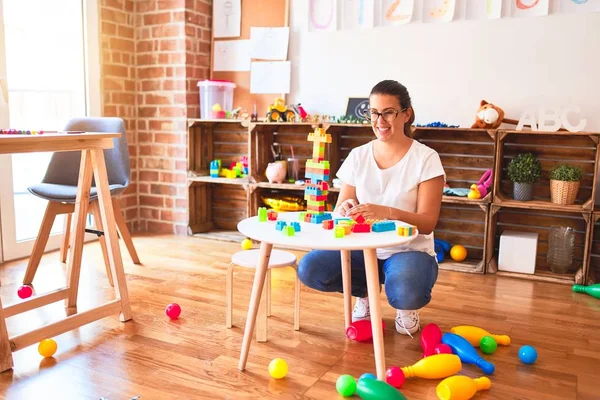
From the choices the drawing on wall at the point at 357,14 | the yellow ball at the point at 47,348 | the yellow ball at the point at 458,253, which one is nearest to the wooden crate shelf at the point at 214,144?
the drawing on wall at the point at 357,14

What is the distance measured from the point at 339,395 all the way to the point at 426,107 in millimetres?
2390

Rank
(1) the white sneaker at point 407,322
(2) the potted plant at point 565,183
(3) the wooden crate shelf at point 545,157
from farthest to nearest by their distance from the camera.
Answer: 1. (3) the wooden crate shelf at point 545,157
2. (2) the potted plant at point 565,183
3. (1) the white sneaker at point 407,322

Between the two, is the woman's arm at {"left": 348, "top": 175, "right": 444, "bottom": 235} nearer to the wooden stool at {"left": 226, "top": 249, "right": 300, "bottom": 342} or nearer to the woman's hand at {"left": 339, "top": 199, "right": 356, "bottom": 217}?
the woman's hand at {"left": 339, "top": 199, "right": 356, "bottom": 217}

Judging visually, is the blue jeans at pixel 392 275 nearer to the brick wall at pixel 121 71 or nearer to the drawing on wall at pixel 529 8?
the drawing on wall at pixel 529 8

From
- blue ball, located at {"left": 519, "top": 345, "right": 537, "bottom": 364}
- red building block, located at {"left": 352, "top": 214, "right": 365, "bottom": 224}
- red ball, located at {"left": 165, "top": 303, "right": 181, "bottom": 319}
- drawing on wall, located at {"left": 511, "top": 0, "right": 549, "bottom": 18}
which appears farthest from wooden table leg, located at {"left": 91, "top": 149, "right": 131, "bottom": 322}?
drawing on wall, located at {"left": 511, "top": 0, "right": 549, "bottom": 18}

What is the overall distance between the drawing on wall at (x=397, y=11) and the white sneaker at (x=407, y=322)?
214 cm

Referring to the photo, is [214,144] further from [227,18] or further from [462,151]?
[462,151]

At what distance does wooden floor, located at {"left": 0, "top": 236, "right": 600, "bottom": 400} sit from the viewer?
78.5 inches


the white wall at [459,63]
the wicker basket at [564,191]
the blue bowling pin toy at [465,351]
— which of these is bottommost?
the blue bowling pin toy at [465,351]

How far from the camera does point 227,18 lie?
14.5ft

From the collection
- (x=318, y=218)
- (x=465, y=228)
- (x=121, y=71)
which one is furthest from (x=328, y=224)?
(x=121, y=71)

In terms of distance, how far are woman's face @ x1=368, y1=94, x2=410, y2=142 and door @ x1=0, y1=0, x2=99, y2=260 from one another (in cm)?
242

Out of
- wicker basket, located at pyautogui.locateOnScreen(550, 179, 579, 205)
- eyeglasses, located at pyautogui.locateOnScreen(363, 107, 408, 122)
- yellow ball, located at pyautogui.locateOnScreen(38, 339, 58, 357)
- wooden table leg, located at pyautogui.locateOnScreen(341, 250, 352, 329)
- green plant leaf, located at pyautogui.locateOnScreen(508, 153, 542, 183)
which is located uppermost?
eyeglasses, located at pyautogui.locateOnScreen(363, 107, 408, 122)

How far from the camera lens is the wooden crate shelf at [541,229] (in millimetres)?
3406
